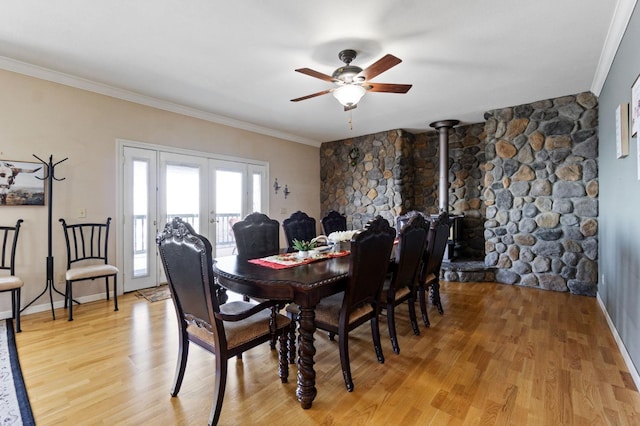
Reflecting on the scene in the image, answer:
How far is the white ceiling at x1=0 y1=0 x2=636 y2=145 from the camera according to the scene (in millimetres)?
2219

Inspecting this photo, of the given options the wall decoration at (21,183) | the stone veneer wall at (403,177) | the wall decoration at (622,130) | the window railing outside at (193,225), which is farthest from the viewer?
the stone veneer wall at (403,177)

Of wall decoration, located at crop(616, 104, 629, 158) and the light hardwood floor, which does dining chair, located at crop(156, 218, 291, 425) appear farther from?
wall decoration, located at crop(616, 104, 629, 158)

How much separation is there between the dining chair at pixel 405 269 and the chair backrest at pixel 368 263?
0.99 ft

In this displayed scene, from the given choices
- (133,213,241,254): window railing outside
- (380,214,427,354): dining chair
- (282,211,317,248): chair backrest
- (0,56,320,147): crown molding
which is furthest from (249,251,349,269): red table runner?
(0,56,320,147): crown molding

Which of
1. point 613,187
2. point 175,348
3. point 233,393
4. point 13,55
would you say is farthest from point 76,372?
point 613,187

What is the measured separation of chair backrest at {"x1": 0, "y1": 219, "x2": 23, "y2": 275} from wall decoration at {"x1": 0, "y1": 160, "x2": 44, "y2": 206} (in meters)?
0.22

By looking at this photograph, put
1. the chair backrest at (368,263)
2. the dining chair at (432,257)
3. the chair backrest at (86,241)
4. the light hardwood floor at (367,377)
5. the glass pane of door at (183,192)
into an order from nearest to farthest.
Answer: the light hardwood floor at (367,377) < the chair backrest at (368,263) < the dining chair at (432,257) < the chair backrest at (86,241) < the glass pane of door at (183,192)

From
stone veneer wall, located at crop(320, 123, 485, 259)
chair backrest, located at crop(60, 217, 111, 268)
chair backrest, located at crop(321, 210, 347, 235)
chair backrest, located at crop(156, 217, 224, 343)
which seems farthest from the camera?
stone veneer wall, located at crop(320, 123, 485, 259)

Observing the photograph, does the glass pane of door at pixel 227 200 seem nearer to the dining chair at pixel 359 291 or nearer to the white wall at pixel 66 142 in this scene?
the white wall at pixel 66 142

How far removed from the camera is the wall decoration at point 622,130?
2.35 metres

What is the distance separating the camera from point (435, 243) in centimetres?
302

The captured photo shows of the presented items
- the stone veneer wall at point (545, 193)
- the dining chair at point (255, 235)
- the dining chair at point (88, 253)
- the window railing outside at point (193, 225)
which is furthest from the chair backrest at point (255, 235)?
the stone veneer wall at point (545, 193)

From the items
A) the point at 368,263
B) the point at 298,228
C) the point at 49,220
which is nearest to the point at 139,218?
the point at 49,220

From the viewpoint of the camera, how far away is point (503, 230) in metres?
4.54
